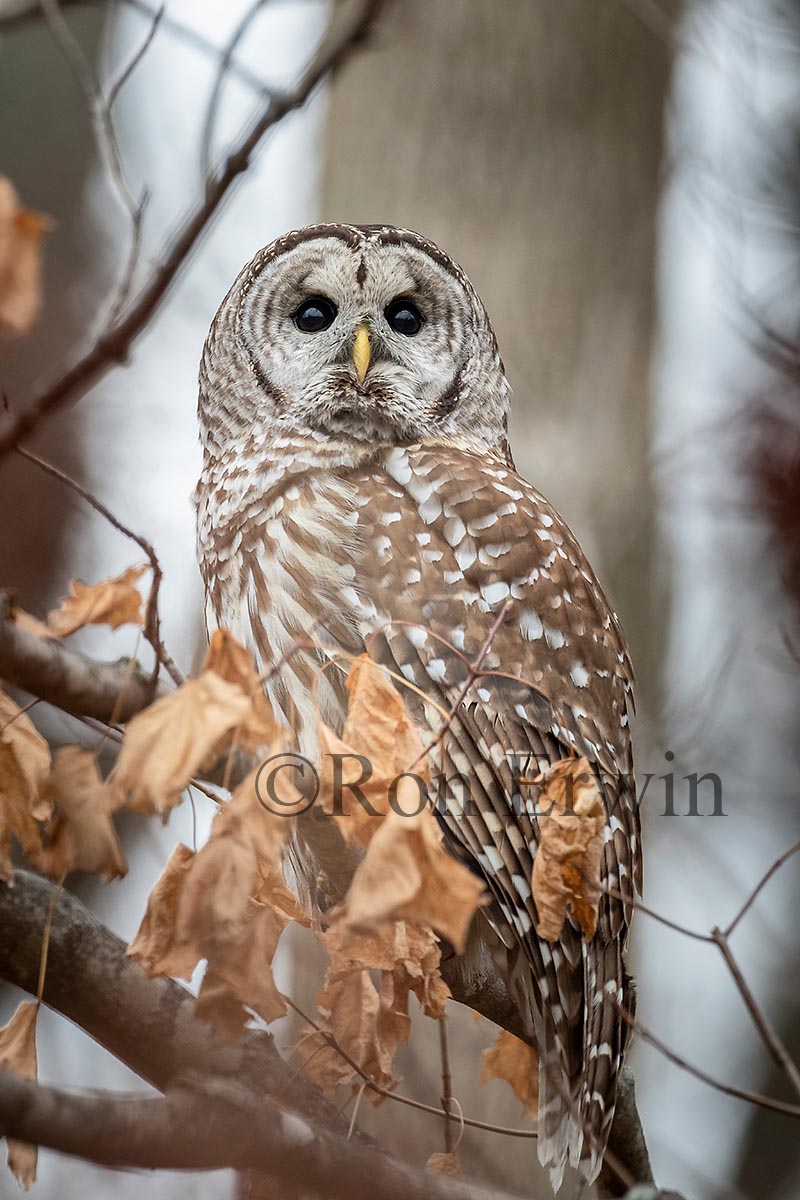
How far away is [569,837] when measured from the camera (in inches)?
80.6

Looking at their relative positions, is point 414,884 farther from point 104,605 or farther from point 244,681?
point 104,605

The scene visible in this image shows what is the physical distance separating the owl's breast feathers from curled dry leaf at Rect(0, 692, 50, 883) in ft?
2.83

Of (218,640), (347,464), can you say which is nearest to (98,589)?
(218,640)

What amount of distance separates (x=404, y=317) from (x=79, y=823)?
2177 mm

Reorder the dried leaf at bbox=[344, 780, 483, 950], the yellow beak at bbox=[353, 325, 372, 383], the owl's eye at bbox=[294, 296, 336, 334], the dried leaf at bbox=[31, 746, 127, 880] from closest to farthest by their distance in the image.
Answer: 1. the dried leaf at bbox=[344, 780, 483, 950]
2. the dried leaf at bbox=[31, 746, 127, 880]
3. the yellow beak at bbox=[353, 325, 372, 383]
4. the owl's eye at bbox=[294, 296, 336, 334]

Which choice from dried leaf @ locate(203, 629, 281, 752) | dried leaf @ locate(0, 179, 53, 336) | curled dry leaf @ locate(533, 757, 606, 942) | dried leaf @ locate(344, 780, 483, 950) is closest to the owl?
curled dry leaf @ locate(533, 757, 606, 942)

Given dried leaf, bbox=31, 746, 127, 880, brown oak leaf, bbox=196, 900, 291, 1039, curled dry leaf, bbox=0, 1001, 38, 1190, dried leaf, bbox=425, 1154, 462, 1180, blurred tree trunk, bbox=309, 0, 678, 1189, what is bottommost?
curled dry leaf, bbox=0, 1001, 38, 1190

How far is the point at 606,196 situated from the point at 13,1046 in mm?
4531

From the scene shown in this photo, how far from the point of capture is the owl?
2.79 m

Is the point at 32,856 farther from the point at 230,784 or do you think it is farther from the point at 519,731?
the point at 519,731

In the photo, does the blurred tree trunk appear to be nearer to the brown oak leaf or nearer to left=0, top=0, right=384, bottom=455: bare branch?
the brown oak leaf

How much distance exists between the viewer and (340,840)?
7.62 feet

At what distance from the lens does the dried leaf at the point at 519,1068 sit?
9.55 feet

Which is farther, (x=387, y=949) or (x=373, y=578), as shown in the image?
(x=373, y=578)
